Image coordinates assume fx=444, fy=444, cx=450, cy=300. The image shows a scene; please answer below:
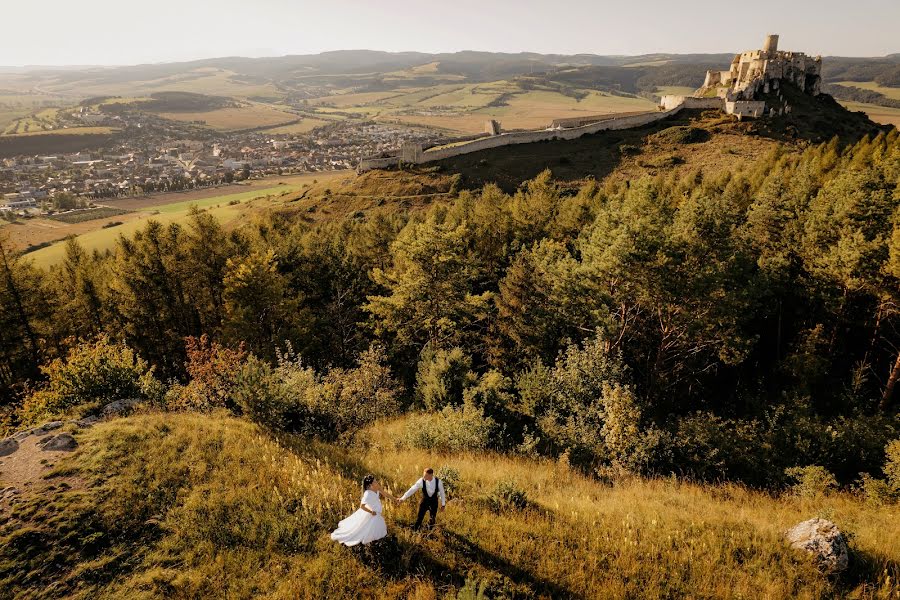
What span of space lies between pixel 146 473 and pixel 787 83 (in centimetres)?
13227

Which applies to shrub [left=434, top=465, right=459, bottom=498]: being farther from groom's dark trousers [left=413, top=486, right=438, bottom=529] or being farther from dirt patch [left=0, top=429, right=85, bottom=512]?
dirt patch [left=0, top=429, right=85, bottom=512]

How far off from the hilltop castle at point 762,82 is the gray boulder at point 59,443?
11292 centimetres

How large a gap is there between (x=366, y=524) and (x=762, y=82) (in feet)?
394

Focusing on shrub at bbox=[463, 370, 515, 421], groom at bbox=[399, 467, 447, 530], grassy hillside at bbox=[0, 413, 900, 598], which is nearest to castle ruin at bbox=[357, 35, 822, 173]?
shrub at bbox=[463, 370, 515, 421]

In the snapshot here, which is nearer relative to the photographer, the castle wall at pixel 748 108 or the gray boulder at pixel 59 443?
the gray boulder at pixel 59 443

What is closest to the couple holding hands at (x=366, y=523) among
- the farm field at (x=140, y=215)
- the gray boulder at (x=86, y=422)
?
the gray boulder at (x=86, y=422)

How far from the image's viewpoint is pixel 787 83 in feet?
326

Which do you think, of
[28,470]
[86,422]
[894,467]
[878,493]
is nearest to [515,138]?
[894,467]

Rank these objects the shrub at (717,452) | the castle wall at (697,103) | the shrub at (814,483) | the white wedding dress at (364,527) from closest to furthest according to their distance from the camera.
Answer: the white wedding dress at (364,527) → the shrub at (814,483) → the shrub at (717,452) → the castle wall at (697,103)

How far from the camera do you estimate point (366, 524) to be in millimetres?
8711

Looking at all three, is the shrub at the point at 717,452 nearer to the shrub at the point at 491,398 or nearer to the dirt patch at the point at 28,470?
the shrub at the point at 491,398

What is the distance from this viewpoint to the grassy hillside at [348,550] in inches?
336

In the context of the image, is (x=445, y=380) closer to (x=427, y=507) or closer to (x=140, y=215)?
(x=427, y=507)

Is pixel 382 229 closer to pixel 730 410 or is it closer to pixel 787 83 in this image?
Result: pixel 730 410
